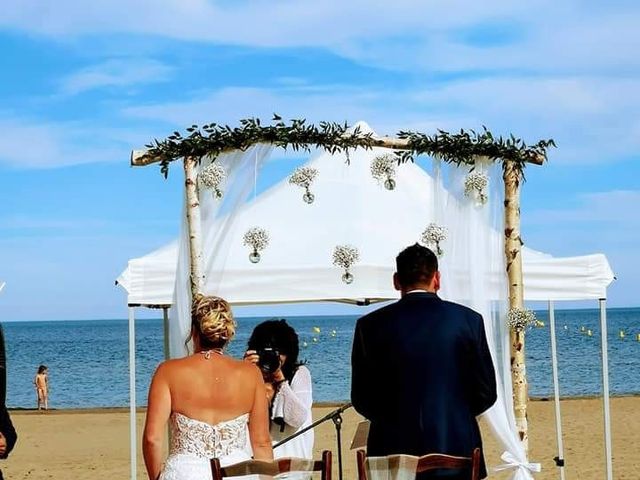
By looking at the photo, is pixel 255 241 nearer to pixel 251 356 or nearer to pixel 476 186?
pixel 251 356

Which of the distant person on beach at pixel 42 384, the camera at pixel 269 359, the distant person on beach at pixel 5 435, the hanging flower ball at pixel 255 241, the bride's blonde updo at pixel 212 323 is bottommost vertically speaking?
the distant person on beach at pixel 42 384

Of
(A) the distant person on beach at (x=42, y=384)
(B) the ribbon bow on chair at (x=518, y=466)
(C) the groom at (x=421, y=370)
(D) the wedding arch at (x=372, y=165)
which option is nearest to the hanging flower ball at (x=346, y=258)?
(D) the wedding arch at (x=372, y=165)

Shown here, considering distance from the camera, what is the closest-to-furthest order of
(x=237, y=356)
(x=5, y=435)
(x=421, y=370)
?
(x=5, y=435), (x=421, y=370), (x=237, y=356)

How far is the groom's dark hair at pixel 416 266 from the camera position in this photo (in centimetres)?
425

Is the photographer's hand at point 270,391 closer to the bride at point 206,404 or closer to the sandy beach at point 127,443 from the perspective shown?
the bride at point 206,404

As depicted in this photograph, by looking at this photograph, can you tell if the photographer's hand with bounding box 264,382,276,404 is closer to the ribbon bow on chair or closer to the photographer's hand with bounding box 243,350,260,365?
the photographer's hand with bounding box 243,350,260,365

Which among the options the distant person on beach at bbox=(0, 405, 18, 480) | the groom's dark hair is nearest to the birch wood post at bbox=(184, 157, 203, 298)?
the groom's dark hair

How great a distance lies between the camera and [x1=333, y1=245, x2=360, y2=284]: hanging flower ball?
625 cm

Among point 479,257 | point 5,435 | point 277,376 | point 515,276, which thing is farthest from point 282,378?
point 5,435

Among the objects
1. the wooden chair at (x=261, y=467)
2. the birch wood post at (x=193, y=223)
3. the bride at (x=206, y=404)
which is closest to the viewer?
the wooden chair at (x=261, y=467)

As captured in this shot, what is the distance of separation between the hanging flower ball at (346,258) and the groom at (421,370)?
6.36ft

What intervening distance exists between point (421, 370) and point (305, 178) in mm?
2440

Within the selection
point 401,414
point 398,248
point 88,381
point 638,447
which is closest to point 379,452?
point 401,414

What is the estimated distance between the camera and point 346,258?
626cm
